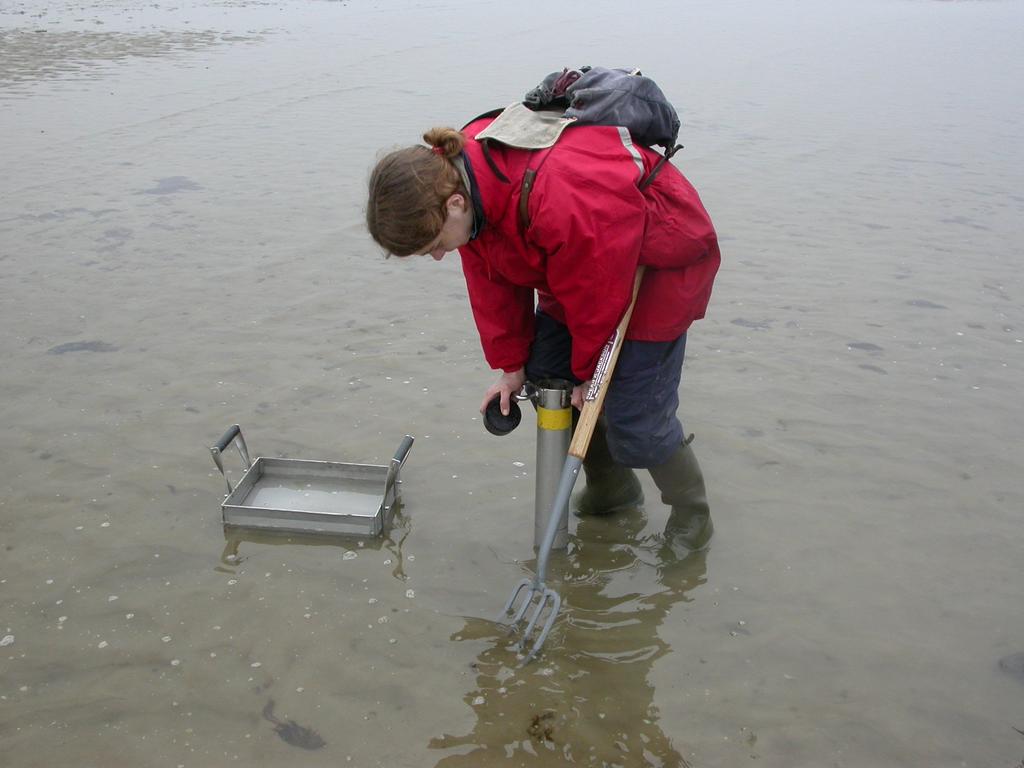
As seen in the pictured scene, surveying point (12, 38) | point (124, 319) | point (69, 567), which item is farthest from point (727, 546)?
point (12, 38)

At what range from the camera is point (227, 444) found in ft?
12.4

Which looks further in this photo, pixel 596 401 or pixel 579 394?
pixel 579 394

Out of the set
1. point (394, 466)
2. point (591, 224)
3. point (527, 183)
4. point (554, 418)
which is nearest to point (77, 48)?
point (394, 466)

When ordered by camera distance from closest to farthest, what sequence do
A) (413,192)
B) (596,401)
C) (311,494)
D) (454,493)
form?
(413,192) < (596,401) < (311,494) < (454,493)

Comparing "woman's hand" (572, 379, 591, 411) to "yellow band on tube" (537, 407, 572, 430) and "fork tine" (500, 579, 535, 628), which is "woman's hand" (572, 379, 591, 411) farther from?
"fork tine" (500, 579, 535, 628)

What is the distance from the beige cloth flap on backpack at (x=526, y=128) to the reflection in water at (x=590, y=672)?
5.26 feet

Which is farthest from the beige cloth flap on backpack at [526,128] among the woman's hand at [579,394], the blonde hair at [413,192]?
the woman's hand at [579,394]

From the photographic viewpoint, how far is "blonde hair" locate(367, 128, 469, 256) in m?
2.75

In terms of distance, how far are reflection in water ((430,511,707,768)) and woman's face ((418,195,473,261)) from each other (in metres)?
1.32

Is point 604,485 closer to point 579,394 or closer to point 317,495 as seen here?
point 579,394

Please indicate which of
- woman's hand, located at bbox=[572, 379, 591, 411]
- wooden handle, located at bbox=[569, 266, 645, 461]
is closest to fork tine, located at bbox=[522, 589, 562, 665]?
wooden handle, located at bbox=[569, 266, 645, 461]

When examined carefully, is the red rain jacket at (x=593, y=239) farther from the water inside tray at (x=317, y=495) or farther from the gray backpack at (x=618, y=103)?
the water inside tray at (x=317, y=495)

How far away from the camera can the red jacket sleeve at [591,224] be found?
2.75 m

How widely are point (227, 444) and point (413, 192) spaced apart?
151cm
